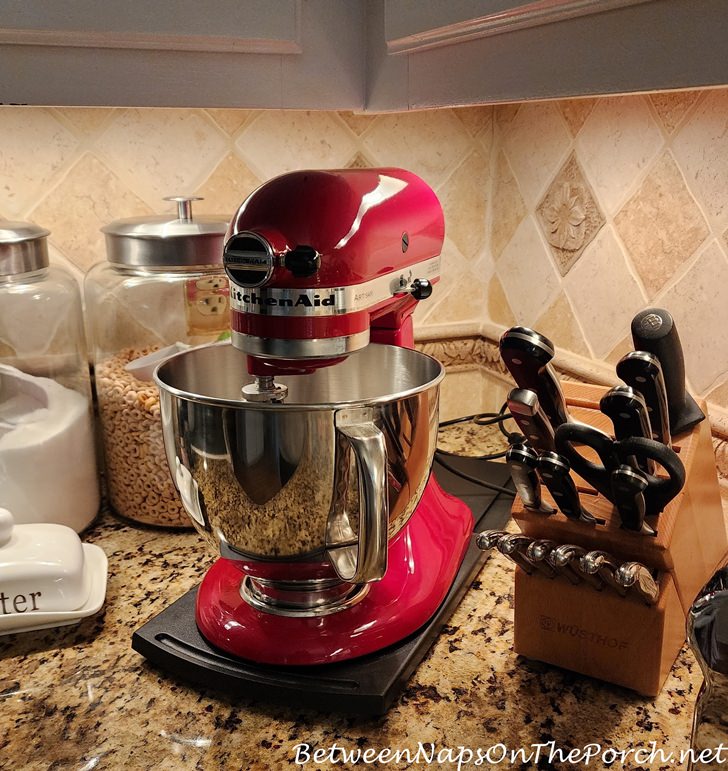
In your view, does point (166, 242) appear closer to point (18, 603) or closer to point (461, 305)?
point (18, 603)

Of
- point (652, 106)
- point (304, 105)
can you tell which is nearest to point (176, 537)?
point (304, 105)

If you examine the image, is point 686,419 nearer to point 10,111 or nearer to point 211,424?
point 211,424

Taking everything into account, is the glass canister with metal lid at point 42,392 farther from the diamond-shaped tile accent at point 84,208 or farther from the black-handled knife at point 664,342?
the black-handled knife at point 664,342

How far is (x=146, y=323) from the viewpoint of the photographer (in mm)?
902

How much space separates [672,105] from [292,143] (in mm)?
495

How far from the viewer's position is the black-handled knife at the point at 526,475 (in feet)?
1.88

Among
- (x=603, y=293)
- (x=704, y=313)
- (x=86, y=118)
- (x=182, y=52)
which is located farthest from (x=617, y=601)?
(x=86, y=118)

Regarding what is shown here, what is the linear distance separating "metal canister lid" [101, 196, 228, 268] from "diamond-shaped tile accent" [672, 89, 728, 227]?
1.70ft

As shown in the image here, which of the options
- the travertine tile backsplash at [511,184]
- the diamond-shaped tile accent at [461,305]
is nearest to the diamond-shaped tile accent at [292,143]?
the travertine tile backsplash at [511,184]

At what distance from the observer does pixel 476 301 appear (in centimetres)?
124

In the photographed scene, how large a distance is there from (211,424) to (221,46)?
0.37 meters

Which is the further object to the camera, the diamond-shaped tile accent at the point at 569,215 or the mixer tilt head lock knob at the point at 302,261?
the diamond-shaped tile accent at the point at 569,215

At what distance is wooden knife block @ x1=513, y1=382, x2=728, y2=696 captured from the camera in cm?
58

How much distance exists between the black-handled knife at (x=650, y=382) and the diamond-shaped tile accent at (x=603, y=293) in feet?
1.21
